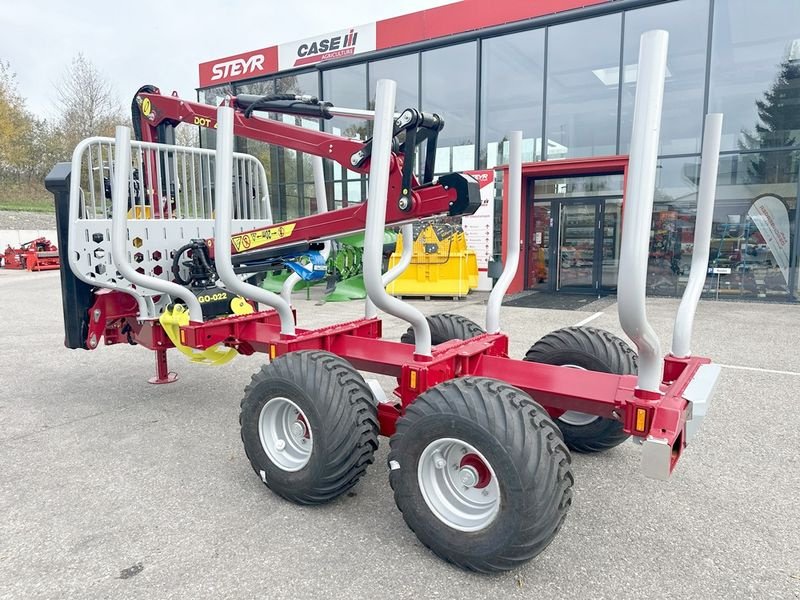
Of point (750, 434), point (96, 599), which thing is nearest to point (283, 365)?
point (96, 599)

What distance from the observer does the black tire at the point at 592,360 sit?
11.8 feet

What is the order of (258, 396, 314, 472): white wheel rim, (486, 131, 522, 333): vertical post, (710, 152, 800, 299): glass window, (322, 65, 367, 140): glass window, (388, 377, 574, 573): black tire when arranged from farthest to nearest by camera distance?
(322, 65, 367, 140): glass window → (710, 152, 800, 299): glass window → (486, 131, 522, 333): vertical post → (258, 396, 314, 472): white wheel rim → (388, 377, 574, 573): black tire

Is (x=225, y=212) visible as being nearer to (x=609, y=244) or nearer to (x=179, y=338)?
(x=179, y=338)

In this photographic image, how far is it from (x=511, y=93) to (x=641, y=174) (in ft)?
39.6

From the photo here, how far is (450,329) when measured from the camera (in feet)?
14.6

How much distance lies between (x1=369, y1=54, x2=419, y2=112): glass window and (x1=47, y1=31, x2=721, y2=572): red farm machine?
10118 millimetres

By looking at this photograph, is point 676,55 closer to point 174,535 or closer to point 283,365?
point 283,365

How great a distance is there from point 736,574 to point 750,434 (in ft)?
6.52

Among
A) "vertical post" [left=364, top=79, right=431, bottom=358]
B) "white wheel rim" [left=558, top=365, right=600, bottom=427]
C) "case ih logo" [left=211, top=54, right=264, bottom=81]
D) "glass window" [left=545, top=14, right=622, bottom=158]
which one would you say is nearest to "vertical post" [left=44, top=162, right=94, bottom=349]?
"vertical post" [left=364, top=79, right=431, bottom=358]

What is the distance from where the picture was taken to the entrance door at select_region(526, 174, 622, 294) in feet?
41.4

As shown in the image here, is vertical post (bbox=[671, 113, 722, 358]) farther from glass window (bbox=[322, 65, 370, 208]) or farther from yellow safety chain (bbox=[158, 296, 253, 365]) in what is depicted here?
glass window (bbox=[322, 65, 370, 208])

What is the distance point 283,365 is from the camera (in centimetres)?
314

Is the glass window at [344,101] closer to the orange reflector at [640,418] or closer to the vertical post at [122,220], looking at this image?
the vertical post at [122,220]

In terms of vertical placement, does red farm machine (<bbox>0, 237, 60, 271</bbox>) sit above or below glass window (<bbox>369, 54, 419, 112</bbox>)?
below
